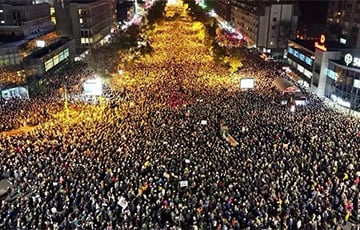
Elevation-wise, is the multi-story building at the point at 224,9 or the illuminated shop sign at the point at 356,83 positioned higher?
the multi-story building at the point at 224,9

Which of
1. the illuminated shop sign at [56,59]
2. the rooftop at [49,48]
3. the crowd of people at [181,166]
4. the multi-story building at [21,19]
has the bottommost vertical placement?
the crowd of people at [181,166]

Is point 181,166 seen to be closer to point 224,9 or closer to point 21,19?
point 21,19

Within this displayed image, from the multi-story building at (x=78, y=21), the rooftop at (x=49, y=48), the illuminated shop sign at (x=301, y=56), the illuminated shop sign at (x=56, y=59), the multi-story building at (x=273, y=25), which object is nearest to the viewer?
the rooftop at (x=49, y=48)

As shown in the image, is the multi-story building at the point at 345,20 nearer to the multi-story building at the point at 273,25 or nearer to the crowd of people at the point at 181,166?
the multi-story building at the point at 273,25

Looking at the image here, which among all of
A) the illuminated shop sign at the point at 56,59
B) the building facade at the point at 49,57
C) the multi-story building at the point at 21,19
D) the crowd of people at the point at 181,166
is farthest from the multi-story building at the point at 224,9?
the crowd of people at the point at 181,166

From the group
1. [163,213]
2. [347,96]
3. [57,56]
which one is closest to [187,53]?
[57,56]

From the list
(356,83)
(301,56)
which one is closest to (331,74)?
(356,83)
